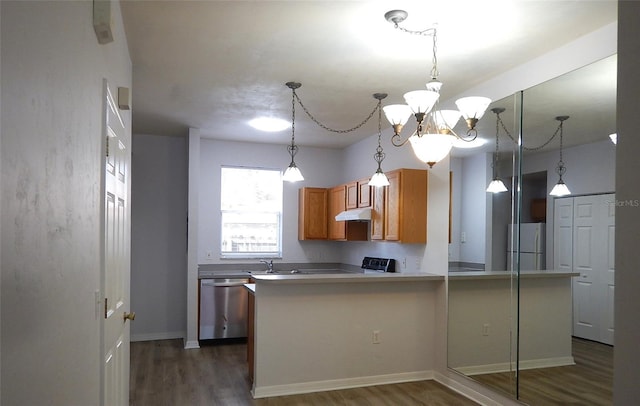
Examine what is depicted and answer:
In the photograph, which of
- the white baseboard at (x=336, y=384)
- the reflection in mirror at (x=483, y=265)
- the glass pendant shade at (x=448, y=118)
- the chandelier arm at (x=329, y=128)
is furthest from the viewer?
the chandelier arm at (x=329, y=128)

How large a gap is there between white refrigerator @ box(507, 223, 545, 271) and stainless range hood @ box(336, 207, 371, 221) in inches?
80.3

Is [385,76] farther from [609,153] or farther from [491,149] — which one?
[609,153]

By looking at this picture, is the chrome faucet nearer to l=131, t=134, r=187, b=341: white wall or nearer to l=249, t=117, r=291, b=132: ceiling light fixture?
l=131, t=134, r=187, b=341: white wall

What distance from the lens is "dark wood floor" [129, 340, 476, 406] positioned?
13.2 ft

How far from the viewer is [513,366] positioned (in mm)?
3686

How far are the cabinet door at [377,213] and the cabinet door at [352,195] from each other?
48 centimetres

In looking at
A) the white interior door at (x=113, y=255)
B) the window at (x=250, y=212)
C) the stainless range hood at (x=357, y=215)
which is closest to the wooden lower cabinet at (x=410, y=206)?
the stainless range hood at (x=357, y=215)

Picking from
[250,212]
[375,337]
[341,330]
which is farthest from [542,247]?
[250,212]

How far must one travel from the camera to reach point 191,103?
481cm

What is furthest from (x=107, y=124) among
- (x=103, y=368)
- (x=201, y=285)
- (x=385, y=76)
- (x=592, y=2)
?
(x=201, y=285)

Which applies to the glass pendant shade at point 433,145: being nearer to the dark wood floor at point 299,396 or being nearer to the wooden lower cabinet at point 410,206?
the dark wood floor at point 299,396

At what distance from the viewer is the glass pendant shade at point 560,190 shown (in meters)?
3.26

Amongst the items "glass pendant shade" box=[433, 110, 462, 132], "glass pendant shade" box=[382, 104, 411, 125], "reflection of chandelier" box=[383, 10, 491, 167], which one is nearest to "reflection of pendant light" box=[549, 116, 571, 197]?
"reflection of chandelier" box=[383, 10, 491, 167]

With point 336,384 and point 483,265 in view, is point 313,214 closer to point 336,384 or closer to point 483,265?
point 336,384
